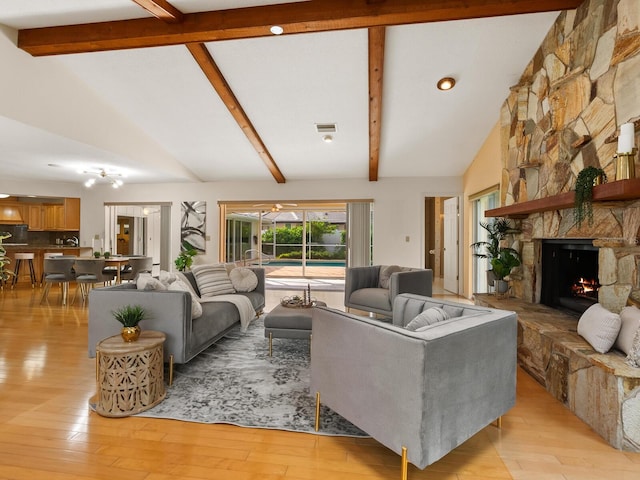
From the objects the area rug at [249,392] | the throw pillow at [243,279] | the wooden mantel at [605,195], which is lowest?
the area rug at [249,392]

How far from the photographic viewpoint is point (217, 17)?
3215 millimetres

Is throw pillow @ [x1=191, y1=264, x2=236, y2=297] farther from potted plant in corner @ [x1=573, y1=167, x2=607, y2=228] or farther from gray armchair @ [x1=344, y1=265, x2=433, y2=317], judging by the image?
potted plant in corner @ [x1=573, y1=167, x2=607, y2=228]

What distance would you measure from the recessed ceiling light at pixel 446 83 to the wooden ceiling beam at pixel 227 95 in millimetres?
2536

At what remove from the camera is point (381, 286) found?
16.9ft

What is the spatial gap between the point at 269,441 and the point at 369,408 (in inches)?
27.0

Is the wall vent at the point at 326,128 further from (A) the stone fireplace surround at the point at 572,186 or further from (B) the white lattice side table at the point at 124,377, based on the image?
(B) the white lattice side table at the point at 124,377

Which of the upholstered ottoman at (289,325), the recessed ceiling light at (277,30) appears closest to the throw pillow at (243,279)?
the upholstered ottoman at (289,325)

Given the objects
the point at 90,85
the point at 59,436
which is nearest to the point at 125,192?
the point at 90,85

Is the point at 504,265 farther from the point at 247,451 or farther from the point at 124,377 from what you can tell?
the point at 124,377

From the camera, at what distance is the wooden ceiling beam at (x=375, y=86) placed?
3504 mm

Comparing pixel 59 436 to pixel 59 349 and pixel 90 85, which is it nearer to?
pixel 59 349

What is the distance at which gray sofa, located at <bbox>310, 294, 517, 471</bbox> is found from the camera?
5.18 feet

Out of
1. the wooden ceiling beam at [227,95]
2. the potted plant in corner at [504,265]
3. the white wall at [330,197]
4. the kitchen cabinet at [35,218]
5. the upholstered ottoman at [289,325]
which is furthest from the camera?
the kitchen cabinet at [35,218]

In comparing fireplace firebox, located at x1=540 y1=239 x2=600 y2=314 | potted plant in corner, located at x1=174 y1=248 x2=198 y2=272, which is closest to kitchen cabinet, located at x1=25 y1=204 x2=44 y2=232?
potted plant in corner, located at x1=174 y1=248 x2=198 y2=272
